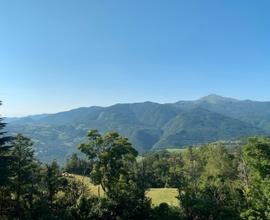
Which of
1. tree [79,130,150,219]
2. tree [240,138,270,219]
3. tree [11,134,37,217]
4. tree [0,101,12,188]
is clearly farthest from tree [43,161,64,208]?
tree [240,138,270,219]

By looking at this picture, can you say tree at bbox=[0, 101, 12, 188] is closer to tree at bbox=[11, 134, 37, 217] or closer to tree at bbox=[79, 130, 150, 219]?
tree at bbox=[11, 134, 37, 217]

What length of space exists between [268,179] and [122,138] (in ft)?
61.8

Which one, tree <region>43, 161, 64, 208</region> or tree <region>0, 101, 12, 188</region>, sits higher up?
tree <region>0, 101, 12, 188</region>

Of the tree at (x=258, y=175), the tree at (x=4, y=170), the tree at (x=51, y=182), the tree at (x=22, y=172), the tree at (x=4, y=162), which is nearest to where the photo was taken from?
the tree at (x=4, y=162)

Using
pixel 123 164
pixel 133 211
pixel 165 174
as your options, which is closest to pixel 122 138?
pixel 123 164

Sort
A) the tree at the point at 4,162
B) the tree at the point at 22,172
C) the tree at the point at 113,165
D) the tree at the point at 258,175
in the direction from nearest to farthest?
the tree at the point at 4,162
the tree at the point at 258,175
the tree at the point at 22,172
the tree at the point at 113,165

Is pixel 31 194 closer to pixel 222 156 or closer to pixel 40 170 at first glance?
pixel 40 170

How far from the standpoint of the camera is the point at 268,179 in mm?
39531

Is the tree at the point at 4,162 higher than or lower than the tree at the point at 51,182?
higher

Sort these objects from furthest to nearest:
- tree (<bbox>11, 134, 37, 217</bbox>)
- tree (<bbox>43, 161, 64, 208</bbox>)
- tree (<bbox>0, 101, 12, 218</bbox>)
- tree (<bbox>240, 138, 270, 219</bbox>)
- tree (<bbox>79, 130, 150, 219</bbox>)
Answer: tree (<bbox>79, 130, 150, 219</bbox>) < tree (<bbox>43, 161, 64, 208</bbox>) < tree (<bbox>11, 134, 37, 217</bbox>) < tree (<bbox>240, 138, 270, 219</bbox>) < tree (<bbox>0, 101, 12, 218</bbox>)

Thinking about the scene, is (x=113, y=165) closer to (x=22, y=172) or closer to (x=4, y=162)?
(x=22, y=172)

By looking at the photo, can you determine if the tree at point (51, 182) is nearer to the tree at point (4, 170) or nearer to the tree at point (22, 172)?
the tree at point (22, 172)

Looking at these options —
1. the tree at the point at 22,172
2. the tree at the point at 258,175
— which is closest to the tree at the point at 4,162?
the tree at the point at 22,172

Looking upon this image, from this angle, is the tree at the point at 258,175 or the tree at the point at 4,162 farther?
the tree at the point at 258,175
